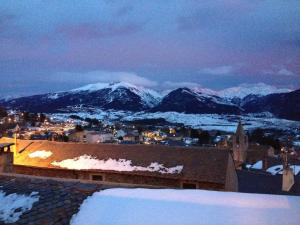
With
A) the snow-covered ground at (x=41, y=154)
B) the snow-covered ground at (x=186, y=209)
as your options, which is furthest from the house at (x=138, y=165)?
the snow-covered ground at (x=186, y=209)

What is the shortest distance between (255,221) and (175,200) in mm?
1925

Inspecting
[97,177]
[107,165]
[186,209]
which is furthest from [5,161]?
[186,209]

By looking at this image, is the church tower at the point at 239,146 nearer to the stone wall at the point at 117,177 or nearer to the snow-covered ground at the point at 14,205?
the stone wall at the point at 117,177

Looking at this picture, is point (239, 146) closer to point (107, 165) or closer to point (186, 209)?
point (107, 165)

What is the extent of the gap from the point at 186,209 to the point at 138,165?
14710mm

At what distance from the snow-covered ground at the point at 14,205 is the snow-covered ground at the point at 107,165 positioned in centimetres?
1257

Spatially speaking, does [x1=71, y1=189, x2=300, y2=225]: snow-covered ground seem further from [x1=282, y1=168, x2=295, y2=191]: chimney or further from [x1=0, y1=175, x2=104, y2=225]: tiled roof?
[x1=282, y1=168, x2=295, y2=191]: chimney

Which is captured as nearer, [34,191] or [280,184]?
[34,191]

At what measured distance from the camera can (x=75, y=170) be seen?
23000 mm

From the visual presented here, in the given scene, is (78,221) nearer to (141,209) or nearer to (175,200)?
(141,209)

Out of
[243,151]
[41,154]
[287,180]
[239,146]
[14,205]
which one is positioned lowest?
[243,151]

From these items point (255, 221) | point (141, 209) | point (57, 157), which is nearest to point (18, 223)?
point (141, 209)

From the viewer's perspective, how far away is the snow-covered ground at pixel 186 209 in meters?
7.28

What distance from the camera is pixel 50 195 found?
9.30 metres
